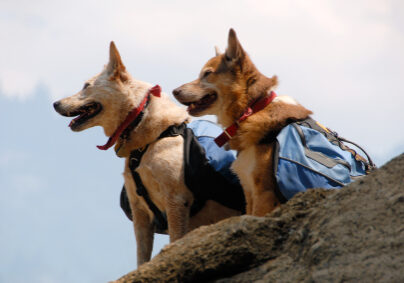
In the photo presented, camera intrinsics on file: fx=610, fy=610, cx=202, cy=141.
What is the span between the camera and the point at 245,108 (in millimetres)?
7168

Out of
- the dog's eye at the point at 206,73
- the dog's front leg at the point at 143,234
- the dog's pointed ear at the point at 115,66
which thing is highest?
the dog's pointed ear at the point at 115,66

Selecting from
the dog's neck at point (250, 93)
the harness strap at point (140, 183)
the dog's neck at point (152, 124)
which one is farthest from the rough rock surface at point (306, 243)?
the dog's neck at point (152, 124)

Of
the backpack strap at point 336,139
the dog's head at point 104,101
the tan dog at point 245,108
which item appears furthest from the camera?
the dog's head at point 104,101

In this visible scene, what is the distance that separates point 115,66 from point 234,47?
1.80 meters

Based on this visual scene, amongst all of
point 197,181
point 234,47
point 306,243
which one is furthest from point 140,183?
point 306,243

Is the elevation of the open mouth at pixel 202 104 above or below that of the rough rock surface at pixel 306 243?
above

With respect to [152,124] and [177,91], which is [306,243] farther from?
[152,124]

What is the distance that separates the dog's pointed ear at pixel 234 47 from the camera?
283 inches

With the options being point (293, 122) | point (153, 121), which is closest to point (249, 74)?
point (293, 122)

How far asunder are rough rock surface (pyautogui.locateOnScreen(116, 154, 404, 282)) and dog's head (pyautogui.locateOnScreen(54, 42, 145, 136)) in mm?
4446

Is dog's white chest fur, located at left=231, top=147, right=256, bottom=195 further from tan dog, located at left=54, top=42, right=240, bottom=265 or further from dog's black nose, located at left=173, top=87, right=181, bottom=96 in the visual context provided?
dog's black nose, located at left=173, top=87, right=181, bottom=96

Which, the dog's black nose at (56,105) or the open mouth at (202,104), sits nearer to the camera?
the open mouth at (202,104)

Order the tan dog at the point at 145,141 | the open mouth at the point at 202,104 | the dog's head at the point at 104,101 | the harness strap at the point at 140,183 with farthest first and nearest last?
the dog's head at the point at 104,101 → the harness strap at the point at 140,183 → the tan dog at the point at 145,141 → the open mouth at the point at 202,104

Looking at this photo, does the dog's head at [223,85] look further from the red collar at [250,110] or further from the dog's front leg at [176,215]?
the dog's front leg at [176,215]
